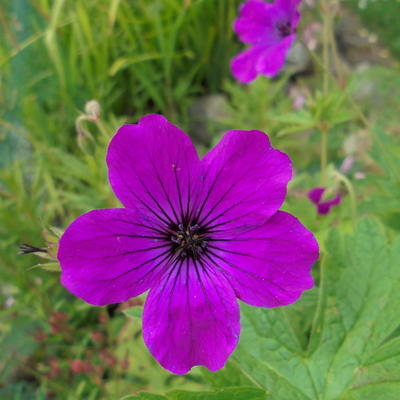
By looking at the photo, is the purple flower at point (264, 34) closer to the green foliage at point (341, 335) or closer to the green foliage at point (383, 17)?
the green foliage at point (341, 335)

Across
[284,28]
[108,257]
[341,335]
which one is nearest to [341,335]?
[341,335]

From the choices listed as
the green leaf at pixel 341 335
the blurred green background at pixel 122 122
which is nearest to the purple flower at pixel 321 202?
the blurred green background at pixel 122 122

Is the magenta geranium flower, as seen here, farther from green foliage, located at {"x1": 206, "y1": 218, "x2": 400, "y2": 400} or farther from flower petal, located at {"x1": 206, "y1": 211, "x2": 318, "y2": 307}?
green foliage, located at {"x1": 206, "y1": 218, "x2": 400, "y2": 400}

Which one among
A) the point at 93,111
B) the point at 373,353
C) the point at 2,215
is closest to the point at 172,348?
the point at 373,353

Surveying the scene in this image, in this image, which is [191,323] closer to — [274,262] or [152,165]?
[274,262]

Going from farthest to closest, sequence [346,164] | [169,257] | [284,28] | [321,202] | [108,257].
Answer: [346,164] < [284,28] < [321,202] < [169,257] < [108,257]
